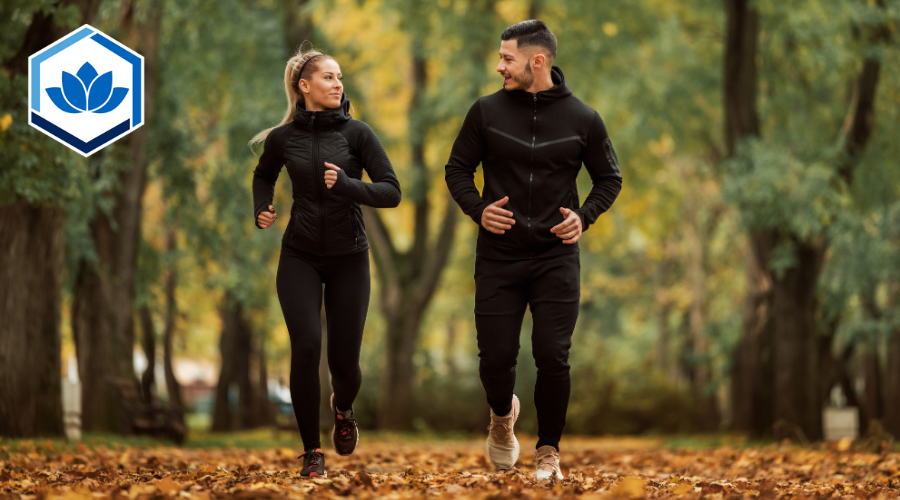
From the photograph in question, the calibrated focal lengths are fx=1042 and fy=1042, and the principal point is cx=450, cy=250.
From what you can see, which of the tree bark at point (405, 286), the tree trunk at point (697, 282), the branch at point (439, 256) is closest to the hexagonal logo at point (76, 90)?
the branch at point (439, 256)

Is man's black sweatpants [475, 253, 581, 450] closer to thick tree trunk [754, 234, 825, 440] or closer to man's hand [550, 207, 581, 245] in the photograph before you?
man's hand [550, 207, 581, 245]

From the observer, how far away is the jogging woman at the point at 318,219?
5.62m

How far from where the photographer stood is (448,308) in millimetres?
37969

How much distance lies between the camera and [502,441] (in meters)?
6.01

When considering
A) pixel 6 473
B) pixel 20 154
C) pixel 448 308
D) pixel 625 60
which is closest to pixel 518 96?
pixel 6 473

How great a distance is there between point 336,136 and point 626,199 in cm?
1719

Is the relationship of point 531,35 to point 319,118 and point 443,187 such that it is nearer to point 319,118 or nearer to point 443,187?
point 319,118

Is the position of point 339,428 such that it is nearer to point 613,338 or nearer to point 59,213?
point 59,213

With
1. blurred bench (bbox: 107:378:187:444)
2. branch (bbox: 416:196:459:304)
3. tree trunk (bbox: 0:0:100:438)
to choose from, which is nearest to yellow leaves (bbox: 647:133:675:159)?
branch (bbox: 416:196:459:304)

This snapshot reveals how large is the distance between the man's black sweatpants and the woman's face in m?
1.22

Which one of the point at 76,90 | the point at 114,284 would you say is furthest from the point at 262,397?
the point at 76,90

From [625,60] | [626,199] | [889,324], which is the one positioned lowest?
[889,324]

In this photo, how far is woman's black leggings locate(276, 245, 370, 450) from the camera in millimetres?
5613

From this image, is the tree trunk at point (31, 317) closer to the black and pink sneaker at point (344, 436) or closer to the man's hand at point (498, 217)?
the black and pink sneaker at point (344, 436)
